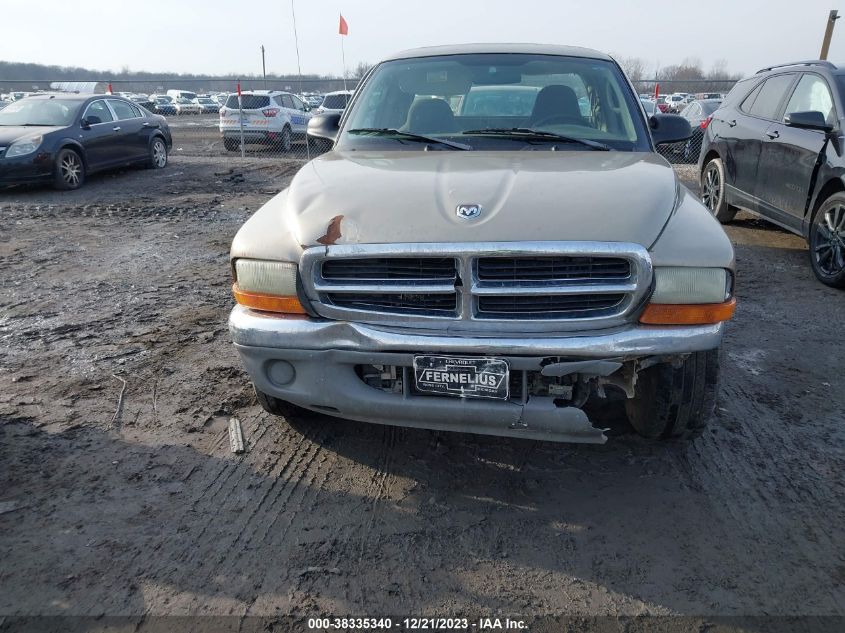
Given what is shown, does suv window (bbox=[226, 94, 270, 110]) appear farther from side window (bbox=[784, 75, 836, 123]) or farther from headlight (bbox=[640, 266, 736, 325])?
headlight (bbox=[640, 266, 736, 325])

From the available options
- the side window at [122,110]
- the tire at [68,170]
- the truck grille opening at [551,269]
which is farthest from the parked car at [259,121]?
the truck grille opening at [551,269]

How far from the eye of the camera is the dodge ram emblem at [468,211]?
2771mm

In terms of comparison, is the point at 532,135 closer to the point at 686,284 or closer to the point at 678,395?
the point at 686,284

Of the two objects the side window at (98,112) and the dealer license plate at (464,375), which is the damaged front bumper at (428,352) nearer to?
the dealer license plate at (464,375)

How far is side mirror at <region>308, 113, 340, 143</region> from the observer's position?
446 cm

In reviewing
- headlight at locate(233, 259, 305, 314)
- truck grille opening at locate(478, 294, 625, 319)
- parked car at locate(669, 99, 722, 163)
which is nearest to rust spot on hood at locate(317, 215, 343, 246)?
headlight at locate(233, 259, 305, 314)

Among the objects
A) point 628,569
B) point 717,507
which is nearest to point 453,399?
point 628,569

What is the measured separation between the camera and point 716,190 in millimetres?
8328

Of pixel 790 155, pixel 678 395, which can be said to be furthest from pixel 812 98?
pixel 678 395

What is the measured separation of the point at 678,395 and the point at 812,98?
4884 millimetres

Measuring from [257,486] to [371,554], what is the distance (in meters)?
0.71

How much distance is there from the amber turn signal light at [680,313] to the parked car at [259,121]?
1612 cm

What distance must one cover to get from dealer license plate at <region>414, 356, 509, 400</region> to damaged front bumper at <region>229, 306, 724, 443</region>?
0.03m

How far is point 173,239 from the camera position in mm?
7996
